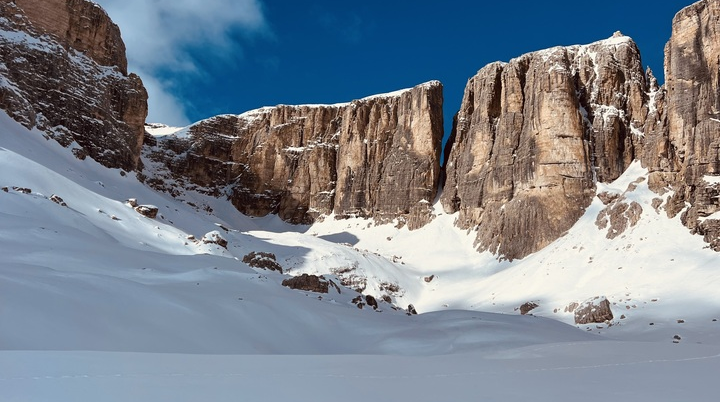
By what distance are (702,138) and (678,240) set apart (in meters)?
8.72

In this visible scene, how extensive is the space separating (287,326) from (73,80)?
61.9 meters

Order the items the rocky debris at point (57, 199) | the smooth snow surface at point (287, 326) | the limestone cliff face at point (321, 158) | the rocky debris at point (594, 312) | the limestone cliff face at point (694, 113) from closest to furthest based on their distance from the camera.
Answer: the smooth snow surface at point (287, 326), the rocky debris at point (57, 199), the rocky debris at point (594, 312), the limestone cliff face at point (694, 113), the limestone cliff face at point (321, 158)

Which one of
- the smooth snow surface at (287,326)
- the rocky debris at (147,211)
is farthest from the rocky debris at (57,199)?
the rocky debris at (147,211)

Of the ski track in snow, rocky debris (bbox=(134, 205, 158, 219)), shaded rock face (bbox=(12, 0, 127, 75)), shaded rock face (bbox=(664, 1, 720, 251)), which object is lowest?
A: the ski track in snow

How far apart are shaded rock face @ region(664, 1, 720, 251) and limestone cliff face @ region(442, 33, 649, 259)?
8876 millimetres

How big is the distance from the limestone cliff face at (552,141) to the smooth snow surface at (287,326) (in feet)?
24.5

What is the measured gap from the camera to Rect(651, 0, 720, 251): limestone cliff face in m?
39.3

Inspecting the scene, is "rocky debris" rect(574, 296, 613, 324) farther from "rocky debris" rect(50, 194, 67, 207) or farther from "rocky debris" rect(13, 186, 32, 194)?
"rocky debris" rect(13, 186, 32, 194)

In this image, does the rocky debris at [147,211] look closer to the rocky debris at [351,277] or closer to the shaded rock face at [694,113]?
the rocky debris at [351,277]

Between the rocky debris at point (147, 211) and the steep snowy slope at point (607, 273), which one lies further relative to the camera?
the rocky debris at point (147, 211)

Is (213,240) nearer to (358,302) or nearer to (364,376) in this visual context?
(358,302)

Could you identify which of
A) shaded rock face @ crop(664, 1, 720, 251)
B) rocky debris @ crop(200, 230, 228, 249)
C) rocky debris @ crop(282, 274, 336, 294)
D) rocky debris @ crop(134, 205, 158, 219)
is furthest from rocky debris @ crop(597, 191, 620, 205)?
rocky debris @ crop(134, 205, 158, 219)

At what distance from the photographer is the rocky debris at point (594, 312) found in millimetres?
30766

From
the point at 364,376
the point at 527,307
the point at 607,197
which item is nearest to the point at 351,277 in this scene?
the point at 527,307
